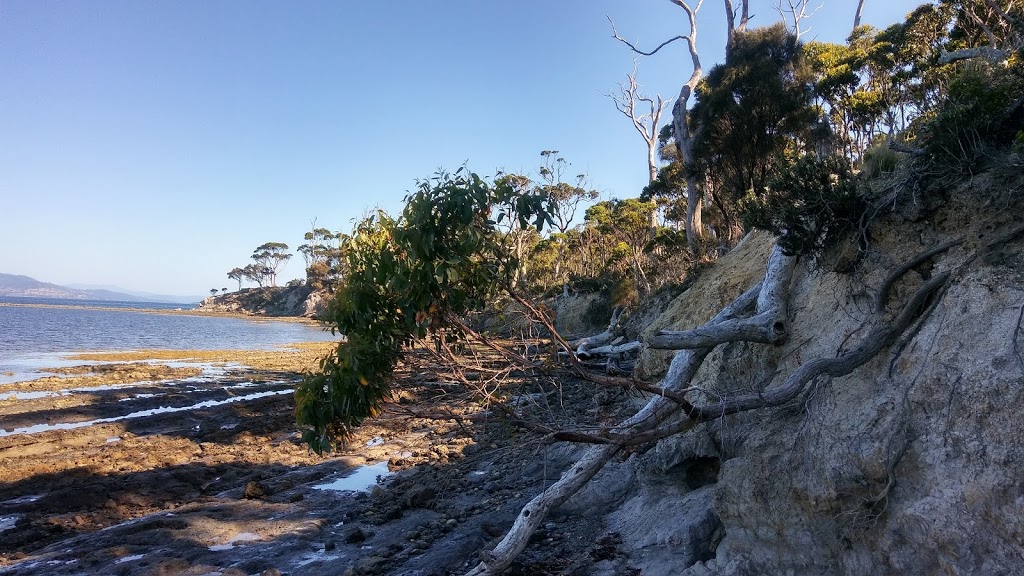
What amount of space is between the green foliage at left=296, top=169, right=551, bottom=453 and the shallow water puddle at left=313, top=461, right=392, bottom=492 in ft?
15.4

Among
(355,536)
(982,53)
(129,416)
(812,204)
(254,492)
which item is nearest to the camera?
(812,204)

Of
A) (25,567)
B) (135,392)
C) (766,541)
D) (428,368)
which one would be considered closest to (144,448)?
(25,567)

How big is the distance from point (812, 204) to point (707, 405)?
7.91 feet

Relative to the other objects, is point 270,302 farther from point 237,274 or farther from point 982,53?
point 982,53

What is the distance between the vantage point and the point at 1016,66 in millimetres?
5719

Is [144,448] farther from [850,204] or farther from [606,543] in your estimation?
[850,204]

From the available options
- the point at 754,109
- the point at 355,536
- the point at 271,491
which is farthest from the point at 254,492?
the point at 754,109

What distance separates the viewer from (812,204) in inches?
227

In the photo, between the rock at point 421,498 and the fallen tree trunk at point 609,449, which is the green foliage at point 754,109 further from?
the rock at point 421,498

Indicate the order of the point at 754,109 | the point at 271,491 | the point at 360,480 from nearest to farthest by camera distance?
the point at 271,491, the point at 360,480, the point at 754,109

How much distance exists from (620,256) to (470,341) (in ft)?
91.0

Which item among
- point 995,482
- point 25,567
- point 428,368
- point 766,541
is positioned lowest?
point 25,567

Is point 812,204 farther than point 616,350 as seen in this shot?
No

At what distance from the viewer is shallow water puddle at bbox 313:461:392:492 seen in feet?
31.3
